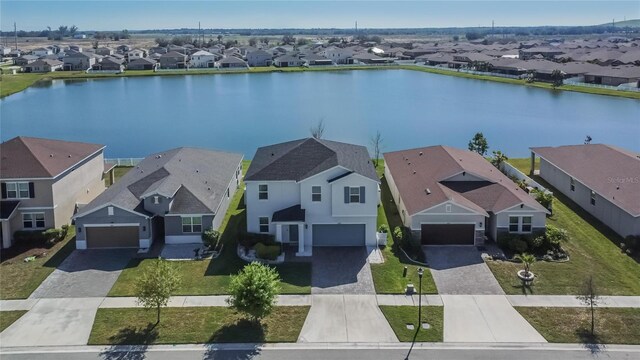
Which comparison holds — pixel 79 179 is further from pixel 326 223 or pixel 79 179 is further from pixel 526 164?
pixel 526 164

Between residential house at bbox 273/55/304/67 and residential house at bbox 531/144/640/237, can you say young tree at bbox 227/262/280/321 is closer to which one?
residential house at bbox 531/144/640/237

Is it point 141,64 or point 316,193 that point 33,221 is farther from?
point 141,64

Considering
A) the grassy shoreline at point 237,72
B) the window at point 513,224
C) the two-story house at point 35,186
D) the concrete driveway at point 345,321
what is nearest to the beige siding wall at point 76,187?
the two-story house at point 35,186

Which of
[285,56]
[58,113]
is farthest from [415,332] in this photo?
[285,56]

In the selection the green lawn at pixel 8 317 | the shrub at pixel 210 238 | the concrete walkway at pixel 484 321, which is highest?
the shrub at pixel 210 238

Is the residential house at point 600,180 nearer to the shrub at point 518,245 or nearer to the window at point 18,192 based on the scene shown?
the shrub at point 518,245

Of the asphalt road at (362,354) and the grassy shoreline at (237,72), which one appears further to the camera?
the grassy shoreline at (237,72)

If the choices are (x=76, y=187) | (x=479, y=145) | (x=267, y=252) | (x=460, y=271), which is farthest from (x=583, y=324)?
(x=76, y=187)
